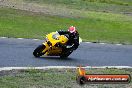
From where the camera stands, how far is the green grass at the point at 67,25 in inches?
1060

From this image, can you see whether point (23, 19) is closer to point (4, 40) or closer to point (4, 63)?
point (4, 40)

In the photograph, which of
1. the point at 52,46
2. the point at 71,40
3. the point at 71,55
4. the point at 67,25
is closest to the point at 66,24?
the point at 67,25

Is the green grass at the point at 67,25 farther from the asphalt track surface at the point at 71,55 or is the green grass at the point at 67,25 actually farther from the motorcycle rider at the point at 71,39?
the motorcycle rider at the point at 71,39

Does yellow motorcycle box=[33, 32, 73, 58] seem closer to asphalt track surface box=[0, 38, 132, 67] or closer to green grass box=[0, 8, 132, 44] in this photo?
asphalt track surface box=[0, 38, 132, 67]

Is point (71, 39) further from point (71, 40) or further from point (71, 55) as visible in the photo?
point (71, 55)

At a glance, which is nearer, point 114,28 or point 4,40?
point 4,40

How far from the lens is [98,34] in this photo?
28531 millimetres

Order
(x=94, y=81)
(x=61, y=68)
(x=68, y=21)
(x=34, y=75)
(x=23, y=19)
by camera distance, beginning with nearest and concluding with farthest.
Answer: (x=94, y=81) → (x=34, y=75) → (x=61, y=68) → (x=23, y=19) → (x=68, y=21)

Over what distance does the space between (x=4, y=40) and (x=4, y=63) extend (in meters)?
5.85

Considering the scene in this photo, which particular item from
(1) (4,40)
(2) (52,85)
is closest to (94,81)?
(2) (52,85)

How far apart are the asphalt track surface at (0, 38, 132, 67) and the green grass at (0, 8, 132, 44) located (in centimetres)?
501

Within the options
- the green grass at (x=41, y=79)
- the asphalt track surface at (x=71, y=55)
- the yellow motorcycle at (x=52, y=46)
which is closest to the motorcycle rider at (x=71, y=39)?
the yellow motorcycle at (x=52, y=46)

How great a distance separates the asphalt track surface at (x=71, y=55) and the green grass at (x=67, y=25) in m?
5.01

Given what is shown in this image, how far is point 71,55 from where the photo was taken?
17547 mm
